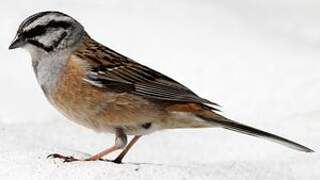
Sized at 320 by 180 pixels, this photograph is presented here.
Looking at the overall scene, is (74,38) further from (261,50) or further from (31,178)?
(261,50)

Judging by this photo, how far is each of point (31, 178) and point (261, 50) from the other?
14.2 ft

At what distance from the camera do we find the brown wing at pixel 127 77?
665 centimetres

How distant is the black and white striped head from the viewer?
6.64 m

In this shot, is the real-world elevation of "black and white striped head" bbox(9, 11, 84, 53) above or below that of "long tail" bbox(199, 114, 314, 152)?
above

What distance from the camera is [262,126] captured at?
8711 millimetres

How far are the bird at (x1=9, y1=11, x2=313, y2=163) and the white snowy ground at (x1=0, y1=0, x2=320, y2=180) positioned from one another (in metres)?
0.26

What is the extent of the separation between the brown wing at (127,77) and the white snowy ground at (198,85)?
17.6 inches

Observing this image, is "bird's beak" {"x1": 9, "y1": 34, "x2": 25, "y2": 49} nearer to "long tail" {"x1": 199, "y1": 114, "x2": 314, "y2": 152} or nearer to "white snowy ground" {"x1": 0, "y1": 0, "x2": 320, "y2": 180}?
"white snowy ground" {"x1": 0, "y1": 0, "x2": 320, "y2": 180}

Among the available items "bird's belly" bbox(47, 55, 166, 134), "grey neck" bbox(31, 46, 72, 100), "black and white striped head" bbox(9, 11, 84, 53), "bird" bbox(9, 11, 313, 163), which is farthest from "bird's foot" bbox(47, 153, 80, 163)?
"black and white striped head" bbox(9, 11, 84, 53)

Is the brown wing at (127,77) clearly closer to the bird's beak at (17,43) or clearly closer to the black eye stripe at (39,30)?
the black eye stripe at (39,30)

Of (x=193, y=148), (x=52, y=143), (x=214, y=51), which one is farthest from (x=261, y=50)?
(x=52, y=143)

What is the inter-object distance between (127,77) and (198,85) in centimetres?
288

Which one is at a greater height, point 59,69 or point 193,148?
point 59,69

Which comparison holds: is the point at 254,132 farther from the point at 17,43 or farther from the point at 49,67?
the point at 17,43
